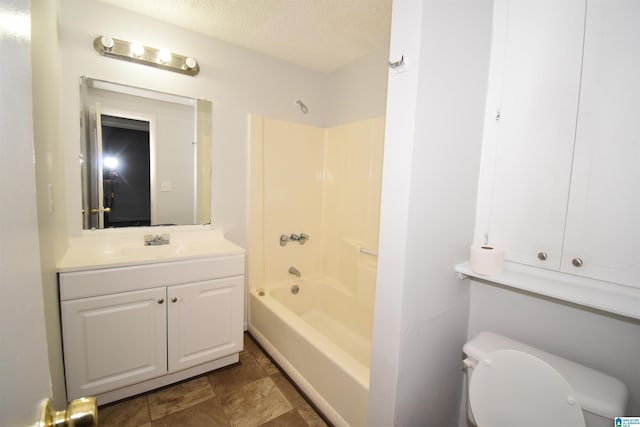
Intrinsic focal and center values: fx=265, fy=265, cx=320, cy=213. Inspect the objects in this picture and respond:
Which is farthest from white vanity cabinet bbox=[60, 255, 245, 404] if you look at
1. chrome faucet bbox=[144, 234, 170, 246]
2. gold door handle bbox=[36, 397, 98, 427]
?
gold door handle bbox=[36, 397, 98, 427]

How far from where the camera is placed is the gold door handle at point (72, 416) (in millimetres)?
Answer: 399

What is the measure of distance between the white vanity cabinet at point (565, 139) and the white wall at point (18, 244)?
156cm

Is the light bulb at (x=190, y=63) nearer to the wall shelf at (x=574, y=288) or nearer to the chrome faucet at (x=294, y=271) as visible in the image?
the chrome faucet at (x=294, y=271)

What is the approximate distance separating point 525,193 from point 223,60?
7.43ft

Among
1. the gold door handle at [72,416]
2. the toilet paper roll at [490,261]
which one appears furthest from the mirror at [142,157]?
the toilet paper roll at [490,261]

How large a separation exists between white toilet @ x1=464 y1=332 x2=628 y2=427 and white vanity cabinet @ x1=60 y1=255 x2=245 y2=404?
1436 millimetres

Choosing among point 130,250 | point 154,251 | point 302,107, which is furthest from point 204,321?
point 302,107

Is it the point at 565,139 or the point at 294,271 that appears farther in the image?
the point at 294,271

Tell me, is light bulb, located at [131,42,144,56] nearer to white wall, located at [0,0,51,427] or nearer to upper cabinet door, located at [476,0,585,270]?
white wall, located at [0,0,51,427]

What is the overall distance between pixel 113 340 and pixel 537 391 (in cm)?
197

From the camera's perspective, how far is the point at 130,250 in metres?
1.77

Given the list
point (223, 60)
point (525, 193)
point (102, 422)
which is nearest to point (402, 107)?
point (525, 193)

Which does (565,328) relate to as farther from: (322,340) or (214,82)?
(214,82)

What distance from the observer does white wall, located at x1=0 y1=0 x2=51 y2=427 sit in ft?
1.03
